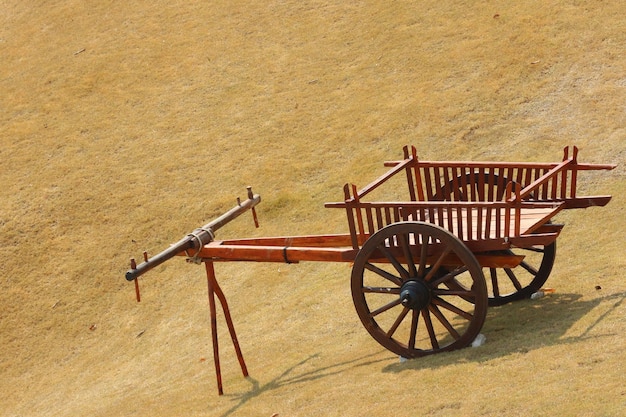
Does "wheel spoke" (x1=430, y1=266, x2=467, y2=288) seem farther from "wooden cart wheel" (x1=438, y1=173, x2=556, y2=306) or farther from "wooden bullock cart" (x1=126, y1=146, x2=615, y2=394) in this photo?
"wooden cart wheel" (x1=438, y1=173, x2=556, y2=306)

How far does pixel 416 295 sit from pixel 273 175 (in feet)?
28.5

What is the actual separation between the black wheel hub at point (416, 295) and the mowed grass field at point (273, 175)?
0.54 m

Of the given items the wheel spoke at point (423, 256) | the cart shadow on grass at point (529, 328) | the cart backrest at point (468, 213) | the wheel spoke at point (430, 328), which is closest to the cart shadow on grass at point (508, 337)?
the cart shadow on grass at point (529, 328)

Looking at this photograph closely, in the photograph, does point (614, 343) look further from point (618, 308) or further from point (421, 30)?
point (421, 30)

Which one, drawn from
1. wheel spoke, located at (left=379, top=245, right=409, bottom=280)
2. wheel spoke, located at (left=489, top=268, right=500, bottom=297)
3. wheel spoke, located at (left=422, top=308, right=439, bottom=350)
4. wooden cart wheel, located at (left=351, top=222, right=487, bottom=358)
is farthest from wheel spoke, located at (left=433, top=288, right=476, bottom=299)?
wheel spoke, located at (left=489, top=268, right=500, bottom=297)

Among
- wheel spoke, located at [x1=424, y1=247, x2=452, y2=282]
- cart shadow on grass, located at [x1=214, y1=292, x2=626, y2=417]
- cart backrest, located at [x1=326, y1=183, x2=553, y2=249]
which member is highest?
cart backrest, located at [x1=326, y1=183, x2=553, y2=249]

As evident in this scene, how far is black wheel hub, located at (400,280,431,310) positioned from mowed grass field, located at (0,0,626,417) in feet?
1.76

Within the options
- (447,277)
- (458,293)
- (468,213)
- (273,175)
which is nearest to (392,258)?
(447,277)

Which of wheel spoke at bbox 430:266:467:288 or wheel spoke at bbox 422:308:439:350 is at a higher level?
wheel spoke at bbox 430:266:467:288

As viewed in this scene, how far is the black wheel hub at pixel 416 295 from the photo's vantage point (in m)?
9.05

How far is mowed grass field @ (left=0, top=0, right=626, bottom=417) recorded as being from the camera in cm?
921

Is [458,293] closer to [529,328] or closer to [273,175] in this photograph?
[529,328]

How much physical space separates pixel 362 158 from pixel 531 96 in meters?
3.36

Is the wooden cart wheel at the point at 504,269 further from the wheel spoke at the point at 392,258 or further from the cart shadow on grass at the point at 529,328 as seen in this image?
the wheel spoke at the point at 392,258
